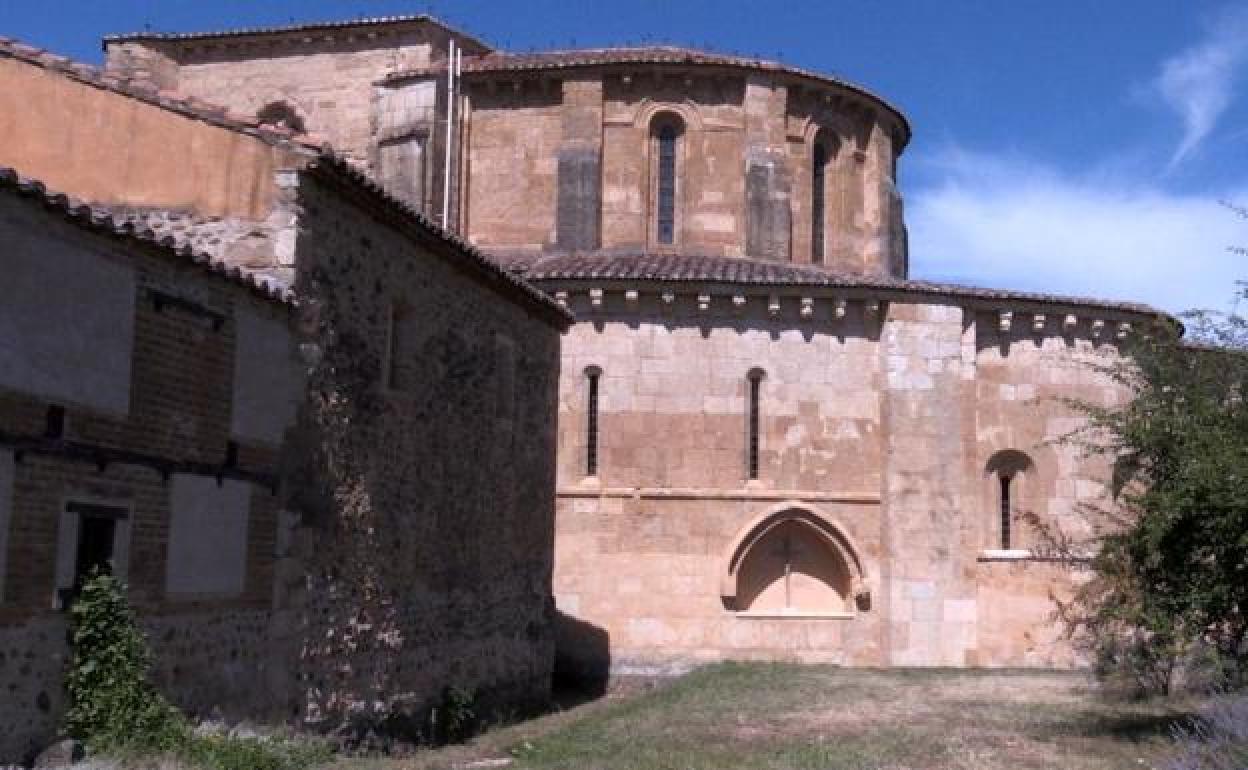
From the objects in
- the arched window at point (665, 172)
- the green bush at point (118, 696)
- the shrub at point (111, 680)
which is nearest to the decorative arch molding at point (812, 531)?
the arched window at point (665, 172)

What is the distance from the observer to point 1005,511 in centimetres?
2491

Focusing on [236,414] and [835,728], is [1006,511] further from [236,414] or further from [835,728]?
[236,414]

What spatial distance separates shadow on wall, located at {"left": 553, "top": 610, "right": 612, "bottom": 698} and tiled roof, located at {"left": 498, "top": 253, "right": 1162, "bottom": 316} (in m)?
5.36

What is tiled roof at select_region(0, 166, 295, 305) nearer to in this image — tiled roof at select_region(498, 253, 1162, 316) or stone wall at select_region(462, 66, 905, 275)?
tiled roof at select_region(498, 253, 1162, 316)

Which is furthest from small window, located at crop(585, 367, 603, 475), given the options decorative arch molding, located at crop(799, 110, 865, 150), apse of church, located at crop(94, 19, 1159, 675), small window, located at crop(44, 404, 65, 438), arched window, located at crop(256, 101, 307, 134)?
small window, located at crop(44, 404, 65, 438)

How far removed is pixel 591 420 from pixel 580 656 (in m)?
3.69

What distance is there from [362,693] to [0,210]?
643cm

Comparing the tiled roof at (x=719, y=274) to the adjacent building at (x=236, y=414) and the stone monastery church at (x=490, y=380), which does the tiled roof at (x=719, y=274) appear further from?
the adjacent building at (x=236, y=414)

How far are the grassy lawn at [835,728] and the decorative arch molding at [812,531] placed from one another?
1.99 m

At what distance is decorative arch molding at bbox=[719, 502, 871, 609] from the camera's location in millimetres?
23344

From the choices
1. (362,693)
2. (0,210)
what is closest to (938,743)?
(362,693)

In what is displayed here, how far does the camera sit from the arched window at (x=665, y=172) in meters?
26.7

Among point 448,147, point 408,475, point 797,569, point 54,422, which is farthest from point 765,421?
point 54,422

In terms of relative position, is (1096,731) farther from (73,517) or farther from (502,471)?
(73,517)
